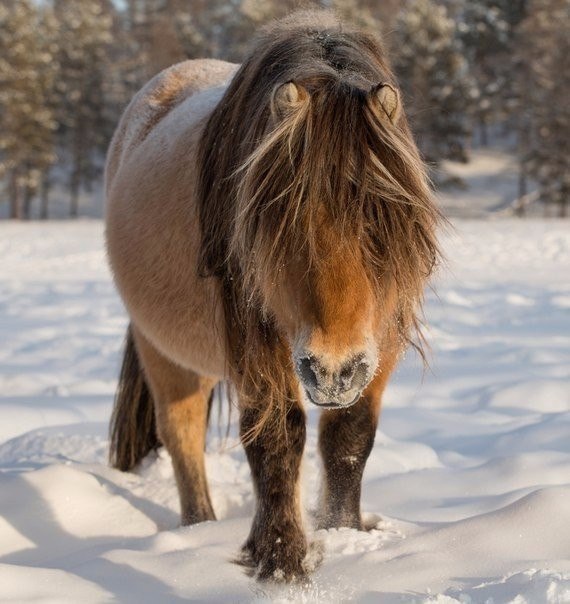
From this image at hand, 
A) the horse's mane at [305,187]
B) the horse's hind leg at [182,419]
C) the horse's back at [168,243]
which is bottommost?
the horse's hind leg at [182,419]

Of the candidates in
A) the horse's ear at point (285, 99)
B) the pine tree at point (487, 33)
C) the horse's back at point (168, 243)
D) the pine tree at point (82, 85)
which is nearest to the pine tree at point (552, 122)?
the pine tree at point (487, 33)

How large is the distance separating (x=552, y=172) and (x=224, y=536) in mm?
30683

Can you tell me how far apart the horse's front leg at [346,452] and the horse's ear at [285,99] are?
3.58 feet

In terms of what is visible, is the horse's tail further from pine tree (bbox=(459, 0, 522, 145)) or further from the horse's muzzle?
pine tree (bbox=(459, 0, 522, 145))

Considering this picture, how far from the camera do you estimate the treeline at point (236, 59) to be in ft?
107

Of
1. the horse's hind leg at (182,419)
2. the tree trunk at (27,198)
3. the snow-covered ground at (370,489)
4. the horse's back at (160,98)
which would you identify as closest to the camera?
the snow-covered ground at (370,489)

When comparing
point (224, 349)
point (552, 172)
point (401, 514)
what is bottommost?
point (552, 172)

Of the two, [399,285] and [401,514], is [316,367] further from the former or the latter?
[401,514]

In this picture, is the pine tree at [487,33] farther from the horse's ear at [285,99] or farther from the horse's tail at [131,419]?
the horse's ear at [285,99]

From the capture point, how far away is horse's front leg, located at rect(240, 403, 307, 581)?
102 inches

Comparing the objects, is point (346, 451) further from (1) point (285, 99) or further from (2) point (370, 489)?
(1) point (285, 99)

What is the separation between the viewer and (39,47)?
35.7 meters

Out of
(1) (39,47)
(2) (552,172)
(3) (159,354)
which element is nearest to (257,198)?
(3) (159,354)

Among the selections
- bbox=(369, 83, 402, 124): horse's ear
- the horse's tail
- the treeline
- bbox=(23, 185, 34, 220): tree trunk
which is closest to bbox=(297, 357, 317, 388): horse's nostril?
bbox=(369, 83, 402, 124): horse's ear
